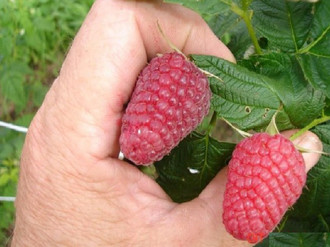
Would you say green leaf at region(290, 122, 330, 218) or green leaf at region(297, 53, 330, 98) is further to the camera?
green leaf at region(290, 122, 330, 218)

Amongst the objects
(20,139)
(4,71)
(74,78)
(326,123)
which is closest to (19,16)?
(4,71)

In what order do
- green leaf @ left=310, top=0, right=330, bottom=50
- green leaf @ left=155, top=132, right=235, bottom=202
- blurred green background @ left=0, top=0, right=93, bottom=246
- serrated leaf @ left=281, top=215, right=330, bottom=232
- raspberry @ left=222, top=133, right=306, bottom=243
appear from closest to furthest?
raspberry @ left=222, top=133, right=306, bottom=243 → green leaf @ left=310, top=0, right=330, bottom=50 → green leaf @ left=155, top=132, right=235, bottom=202 → serrated leaf @ left=281, top=215, right=330, bottom=232 → blurred green background @ left=0, top=0, right=93, bottom=246

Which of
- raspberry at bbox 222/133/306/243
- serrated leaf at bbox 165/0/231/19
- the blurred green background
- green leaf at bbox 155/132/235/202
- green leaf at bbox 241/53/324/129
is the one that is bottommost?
the blurred green background

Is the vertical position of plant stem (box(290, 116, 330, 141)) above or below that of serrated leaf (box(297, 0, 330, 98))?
below

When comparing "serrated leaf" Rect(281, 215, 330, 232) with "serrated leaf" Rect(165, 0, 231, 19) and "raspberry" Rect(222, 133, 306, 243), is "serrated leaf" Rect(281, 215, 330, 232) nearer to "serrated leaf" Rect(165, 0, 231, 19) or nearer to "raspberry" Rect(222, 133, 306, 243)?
"raspberry" Rect(222, 133, 306, 243)

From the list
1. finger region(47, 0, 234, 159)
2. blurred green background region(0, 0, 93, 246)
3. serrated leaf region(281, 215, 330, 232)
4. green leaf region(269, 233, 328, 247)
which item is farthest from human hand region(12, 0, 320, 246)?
blurred green background region(0, 0, 93, 246)

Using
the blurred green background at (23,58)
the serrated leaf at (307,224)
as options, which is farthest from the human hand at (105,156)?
the blurred green background at (23,58)

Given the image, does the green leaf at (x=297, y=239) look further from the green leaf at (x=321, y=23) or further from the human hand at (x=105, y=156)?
the green leaf at (x=321, y=23)

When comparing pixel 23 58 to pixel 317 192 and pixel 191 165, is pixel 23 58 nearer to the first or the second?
pixel 191 165
